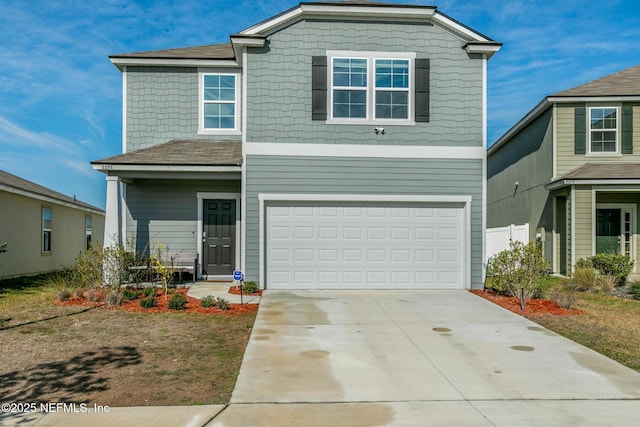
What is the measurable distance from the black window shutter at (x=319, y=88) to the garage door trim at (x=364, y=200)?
6.56 feet

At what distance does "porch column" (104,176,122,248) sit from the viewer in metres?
12.4

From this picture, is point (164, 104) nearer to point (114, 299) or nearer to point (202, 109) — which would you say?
point (202, 109)

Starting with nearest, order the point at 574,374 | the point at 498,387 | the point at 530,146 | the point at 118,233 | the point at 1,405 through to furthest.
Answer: the point at 1,405
the point at 498,387
the point at 574,374
the point at 118,233
the point at 530,146

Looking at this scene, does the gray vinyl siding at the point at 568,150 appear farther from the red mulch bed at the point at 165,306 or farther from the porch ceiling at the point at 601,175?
the red mulch bed at the point at 165,306

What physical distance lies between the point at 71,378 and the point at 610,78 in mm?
19906

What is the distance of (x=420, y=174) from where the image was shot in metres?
12.6

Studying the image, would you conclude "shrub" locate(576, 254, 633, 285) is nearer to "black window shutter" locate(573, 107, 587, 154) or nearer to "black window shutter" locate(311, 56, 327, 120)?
"black window shutter" locate(573, 107, 587, 154)

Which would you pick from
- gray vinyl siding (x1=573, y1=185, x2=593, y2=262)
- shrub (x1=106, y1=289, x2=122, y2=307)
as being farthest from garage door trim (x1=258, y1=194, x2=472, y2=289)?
gray vinyl siding (x1=573, y1=185, x2=593, y2=262)

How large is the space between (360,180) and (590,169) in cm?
883

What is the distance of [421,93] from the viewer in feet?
41.1

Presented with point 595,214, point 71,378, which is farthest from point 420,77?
point 71,378

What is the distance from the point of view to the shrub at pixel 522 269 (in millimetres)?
10438

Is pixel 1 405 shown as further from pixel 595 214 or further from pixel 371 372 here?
pixel 595 214

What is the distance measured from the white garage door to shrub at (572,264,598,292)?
3.52m
